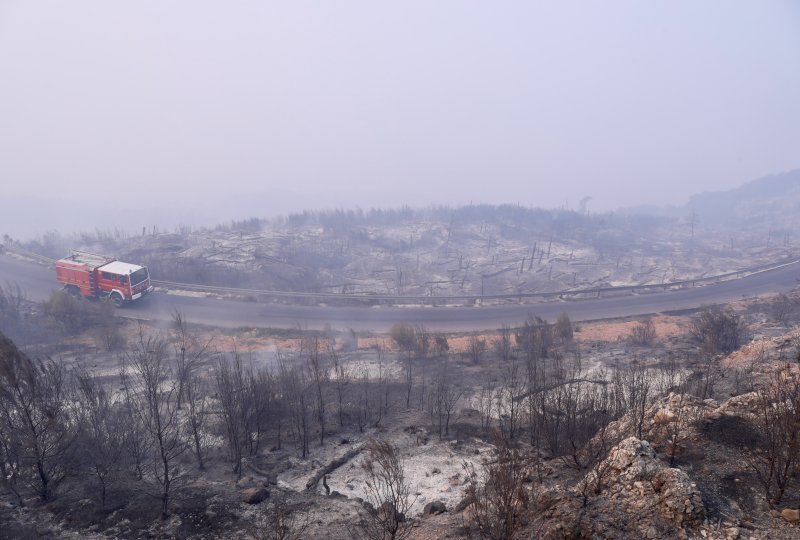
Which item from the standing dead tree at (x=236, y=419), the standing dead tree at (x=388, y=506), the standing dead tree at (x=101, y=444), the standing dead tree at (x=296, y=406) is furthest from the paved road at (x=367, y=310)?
the standing dead tree at (x=388, y=506)

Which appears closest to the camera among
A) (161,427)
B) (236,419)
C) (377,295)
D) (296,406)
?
(236,419)

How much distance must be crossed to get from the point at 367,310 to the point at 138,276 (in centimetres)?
1627

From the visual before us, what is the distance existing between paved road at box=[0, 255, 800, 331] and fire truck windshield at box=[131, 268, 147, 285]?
5.72ft

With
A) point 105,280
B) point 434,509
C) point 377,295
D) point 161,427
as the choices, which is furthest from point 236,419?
point 105,280

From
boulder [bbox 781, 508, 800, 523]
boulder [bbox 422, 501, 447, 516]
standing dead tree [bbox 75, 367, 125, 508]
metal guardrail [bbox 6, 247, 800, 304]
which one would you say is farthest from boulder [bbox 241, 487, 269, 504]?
metal guardrail [bbox 6, 247, 800, 304]

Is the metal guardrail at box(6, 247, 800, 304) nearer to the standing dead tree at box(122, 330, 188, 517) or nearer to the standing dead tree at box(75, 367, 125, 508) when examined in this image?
the standing dead tree at box(122, 330, 188, 517)

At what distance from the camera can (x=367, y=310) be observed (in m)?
35.2

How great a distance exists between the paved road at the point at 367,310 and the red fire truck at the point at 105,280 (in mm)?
1091

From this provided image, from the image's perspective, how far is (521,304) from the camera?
124ft

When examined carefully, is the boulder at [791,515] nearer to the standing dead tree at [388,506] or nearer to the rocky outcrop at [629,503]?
the rocky outcrop at [629,503]

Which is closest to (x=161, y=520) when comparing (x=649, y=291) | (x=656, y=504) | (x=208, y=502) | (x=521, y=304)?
(x=208, y=502)

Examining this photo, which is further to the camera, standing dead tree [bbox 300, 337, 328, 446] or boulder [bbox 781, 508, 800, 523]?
standing dead tree [bbox 300, 337, 328, 446]

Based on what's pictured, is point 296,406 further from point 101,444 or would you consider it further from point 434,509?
point 434,509

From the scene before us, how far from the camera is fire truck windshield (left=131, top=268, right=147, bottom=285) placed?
1258 inches
